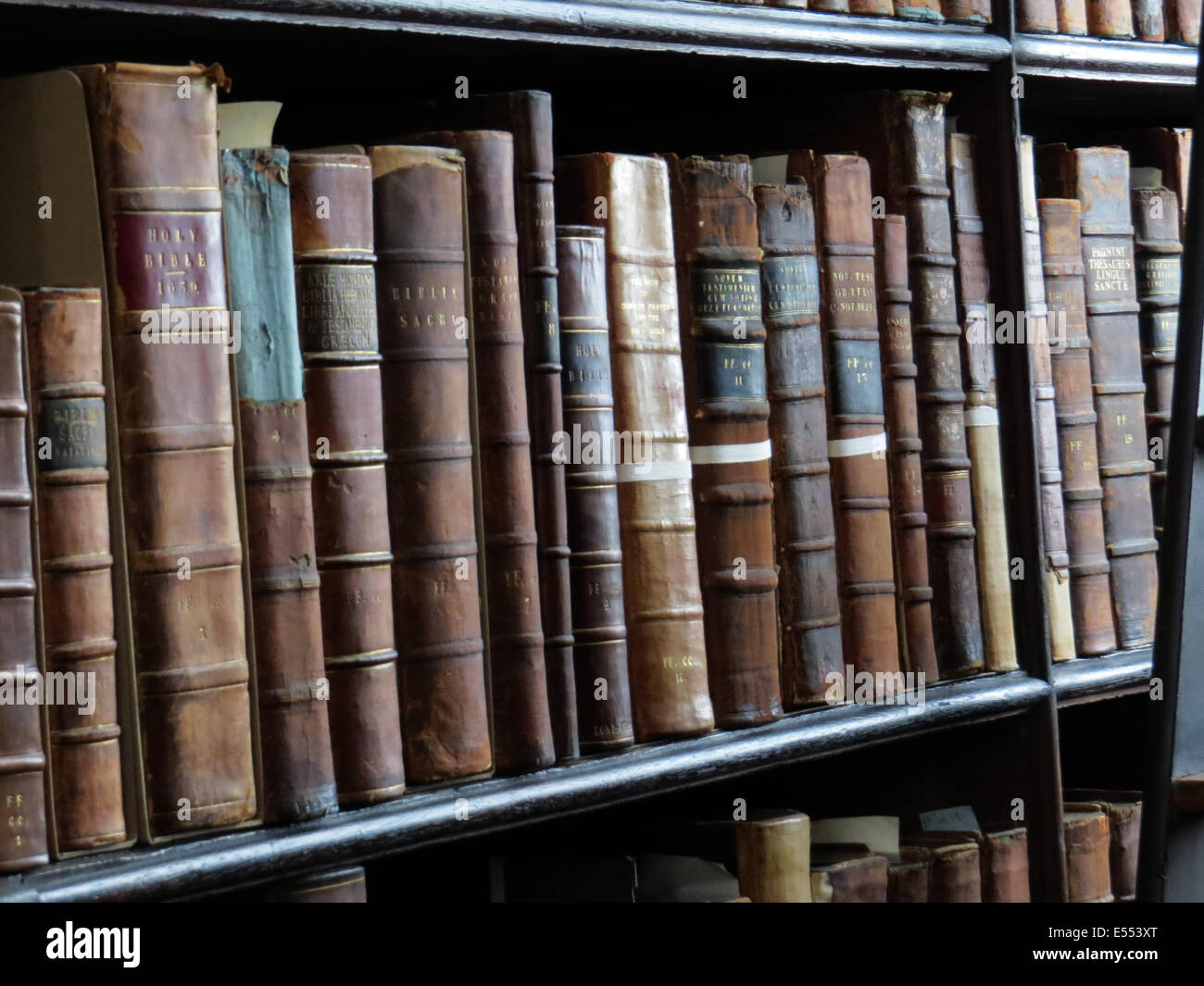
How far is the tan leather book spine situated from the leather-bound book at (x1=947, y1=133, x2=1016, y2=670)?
0.81ft

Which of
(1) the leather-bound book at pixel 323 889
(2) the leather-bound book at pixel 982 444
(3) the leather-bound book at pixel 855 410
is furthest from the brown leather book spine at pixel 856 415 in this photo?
(1) the leather-bound book at pixel 323 889

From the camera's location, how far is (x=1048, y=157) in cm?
141

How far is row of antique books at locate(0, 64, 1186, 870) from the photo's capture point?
840 mm

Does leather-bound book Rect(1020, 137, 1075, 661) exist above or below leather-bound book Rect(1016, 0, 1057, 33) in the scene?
below

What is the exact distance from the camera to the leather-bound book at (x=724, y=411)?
1104mm

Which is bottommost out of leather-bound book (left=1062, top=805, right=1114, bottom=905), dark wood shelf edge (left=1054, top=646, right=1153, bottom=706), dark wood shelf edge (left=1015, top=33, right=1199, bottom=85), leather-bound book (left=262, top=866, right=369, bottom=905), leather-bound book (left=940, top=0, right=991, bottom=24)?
leather-bound book (left=1062, top=805, right=1114, bottom=905)

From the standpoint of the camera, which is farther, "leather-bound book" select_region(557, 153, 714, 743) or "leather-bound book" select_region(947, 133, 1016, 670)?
"leather-bound book" select_region(947, 133, 1016, 670)

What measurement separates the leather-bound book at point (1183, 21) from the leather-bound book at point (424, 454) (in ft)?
2.59

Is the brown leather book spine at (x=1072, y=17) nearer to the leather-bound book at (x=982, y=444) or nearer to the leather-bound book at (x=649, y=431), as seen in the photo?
the leather-bound book at (x=982, y=444)

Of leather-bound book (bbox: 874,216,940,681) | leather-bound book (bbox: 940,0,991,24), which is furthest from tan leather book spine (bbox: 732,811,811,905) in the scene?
leather-bound book (bbox: 940,0,991,24)

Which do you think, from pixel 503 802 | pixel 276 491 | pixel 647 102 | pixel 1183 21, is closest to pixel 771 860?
pixel 503 802

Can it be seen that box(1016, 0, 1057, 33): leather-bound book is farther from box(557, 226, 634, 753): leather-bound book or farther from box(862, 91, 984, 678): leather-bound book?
box(557, 226, 634, 753): leather-bound book

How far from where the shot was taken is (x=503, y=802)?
3.14 feet

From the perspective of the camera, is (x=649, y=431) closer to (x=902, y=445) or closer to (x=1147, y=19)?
(x=902, y=445)
